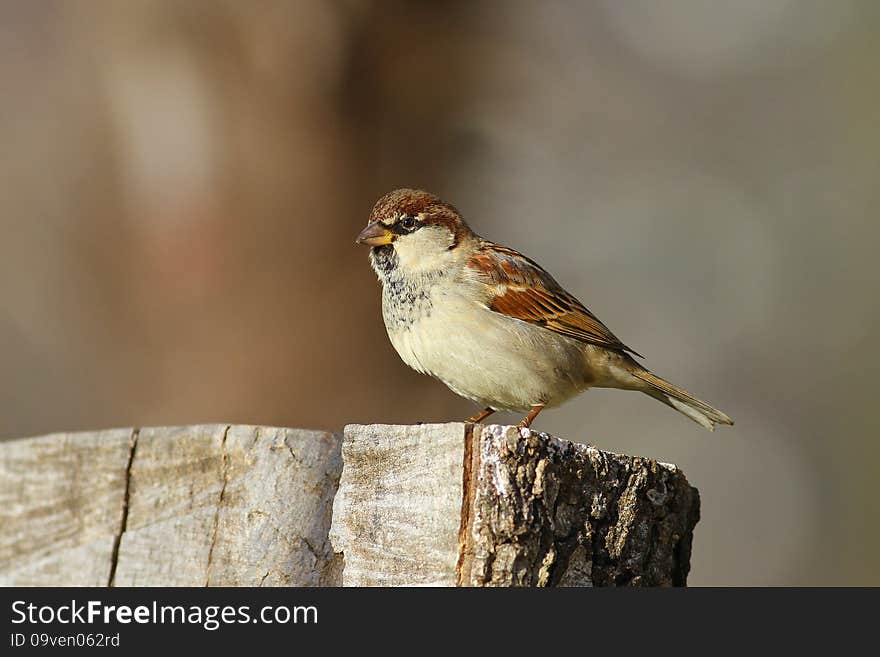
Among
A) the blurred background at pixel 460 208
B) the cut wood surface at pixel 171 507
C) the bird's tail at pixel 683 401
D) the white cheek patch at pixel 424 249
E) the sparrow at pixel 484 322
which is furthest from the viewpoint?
the blurred background at pixel 460 208

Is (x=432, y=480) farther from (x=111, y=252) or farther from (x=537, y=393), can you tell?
(x=111, y=252)

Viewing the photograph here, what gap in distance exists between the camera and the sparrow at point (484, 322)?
11.4ft

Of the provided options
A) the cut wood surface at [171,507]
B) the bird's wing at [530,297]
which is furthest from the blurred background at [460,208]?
the cut wood surface at [171,507]

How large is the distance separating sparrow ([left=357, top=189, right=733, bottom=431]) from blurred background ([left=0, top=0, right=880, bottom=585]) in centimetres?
Result: 99

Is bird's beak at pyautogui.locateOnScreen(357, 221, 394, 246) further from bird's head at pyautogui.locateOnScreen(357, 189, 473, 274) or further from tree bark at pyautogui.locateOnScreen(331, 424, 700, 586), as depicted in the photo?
tree bark at pyautogui.locateOnScreen(331, 424, 700, 586)

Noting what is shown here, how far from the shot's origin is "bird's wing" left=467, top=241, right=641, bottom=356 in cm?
372

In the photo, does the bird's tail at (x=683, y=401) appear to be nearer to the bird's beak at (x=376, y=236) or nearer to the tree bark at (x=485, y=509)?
the bird's beak at (x=376, y=236)

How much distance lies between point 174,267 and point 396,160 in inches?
43.7

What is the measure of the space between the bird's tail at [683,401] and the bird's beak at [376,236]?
1.03 m

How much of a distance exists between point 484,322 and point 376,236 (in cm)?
48

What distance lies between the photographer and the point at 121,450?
2.32m

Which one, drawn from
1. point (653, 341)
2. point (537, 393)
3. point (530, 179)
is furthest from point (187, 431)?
point (653, 341)

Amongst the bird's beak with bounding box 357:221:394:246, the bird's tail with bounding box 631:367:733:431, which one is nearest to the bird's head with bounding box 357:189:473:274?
the bird's beak with bounding box 357:221:394:246

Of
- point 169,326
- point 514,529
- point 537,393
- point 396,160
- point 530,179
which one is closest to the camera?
point 514,529
